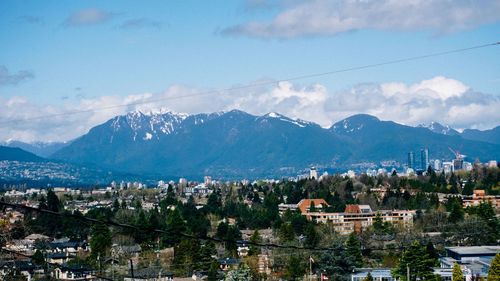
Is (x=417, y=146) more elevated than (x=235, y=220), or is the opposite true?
(x=417, y=146)

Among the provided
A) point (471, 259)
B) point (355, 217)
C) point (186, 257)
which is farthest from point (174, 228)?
point (355, 217)

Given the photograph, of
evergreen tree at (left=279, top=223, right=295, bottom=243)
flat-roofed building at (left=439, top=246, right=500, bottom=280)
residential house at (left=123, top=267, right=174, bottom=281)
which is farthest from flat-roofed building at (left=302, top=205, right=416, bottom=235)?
residential house at (left=123, top=267, right=174, bottom=281)

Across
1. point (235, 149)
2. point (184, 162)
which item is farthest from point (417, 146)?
point (184, 162)

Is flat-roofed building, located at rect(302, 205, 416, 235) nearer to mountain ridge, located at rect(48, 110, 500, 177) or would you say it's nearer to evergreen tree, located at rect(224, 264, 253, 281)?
evergreen tree, located at rect(224, 264, 253, 281)

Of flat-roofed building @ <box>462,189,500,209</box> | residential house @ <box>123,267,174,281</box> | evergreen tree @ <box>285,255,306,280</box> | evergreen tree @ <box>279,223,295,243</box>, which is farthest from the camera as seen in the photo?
flat-roofed building @ <box>462,189,500,209</box>

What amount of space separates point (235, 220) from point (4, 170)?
103287mm

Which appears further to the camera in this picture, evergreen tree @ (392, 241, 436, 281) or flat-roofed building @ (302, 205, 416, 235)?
flat-roofed building @ (302, 205, 416, 235)

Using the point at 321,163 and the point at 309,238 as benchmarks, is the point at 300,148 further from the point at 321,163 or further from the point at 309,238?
the point at 309,238

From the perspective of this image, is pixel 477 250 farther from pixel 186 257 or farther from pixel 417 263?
pixel 186 257

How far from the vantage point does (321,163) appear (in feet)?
567

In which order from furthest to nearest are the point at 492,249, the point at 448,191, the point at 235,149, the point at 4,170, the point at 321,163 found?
the point at 235,149
the point at 321,163
the point at 4,170
the point at 448,191
the point at 492,249

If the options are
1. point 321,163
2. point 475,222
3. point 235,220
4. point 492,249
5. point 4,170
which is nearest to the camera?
point 492,249

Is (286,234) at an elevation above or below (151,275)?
above

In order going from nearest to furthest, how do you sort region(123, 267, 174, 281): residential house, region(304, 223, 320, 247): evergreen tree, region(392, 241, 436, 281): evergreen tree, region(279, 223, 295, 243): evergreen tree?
region(392, 241, 436, 281): evergreen tree, region(123, 267, 174, 281): residential house, region(304, 223, 320, 247): evergreen tree, region(279, 223, 295, 243): evergreen tree
